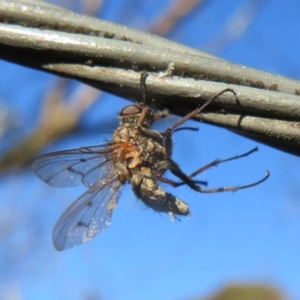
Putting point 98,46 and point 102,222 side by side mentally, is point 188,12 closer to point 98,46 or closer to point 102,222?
point 102,222

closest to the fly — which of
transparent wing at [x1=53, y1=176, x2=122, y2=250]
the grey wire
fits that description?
transparent wing at [x1=53, y1=176, x2=122, y2=250]

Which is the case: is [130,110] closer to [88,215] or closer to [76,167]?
[76,167]

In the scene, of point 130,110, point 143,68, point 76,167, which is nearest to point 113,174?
point 76,167

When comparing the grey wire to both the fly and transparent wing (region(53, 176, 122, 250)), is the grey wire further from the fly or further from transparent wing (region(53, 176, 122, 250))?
transparent wing (region(53, 176, 122, 250))

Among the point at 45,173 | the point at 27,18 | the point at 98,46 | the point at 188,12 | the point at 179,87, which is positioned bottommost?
the point at 179,87

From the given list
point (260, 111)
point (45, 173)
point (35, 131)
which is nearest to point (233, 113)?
point (260, 111)

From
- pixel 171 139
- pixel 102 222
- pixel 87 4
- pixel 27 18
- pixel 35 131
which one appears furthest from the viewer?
pixel 87 4
